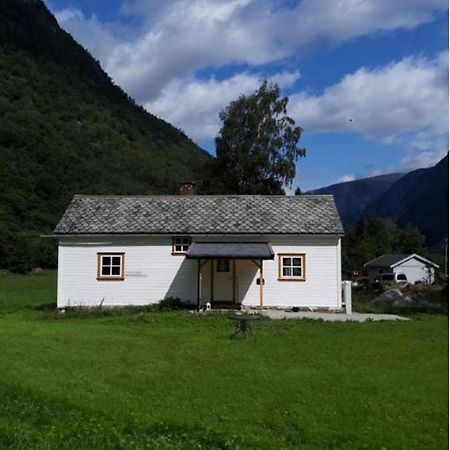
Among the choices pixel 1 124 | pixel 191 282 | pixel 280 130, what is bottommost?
pixel 191 282

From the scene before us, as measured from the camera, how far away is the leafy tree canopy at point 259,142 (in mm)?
42906

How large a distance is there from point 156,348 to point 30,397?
5312mm

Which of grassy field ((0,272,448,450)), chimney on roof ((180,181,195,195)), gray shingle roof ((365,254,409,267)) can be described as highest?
chimney on roof ((180,181,195,195))

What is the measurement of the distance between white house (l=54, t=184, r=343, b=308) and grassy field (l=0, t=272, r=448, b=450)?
26.3 feet

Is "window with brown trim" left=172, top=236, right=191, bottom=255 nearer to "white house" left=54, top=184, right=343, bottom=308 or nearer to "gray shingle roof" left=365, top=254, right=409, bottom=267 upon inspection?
"white house" left=54, top=184, right=343, bottom=308

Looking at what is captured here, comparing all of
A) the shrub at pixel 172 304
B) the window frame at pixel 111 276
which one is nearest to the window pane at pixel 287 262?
the shrub at pixel 172 304

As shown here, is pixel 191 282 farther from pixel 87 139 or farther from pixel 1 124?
pixel 87 139

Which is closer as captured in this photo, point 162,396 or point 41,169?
point 162,396

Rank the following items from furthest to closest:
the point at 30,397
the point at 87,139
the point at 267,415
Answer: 1. the point at 87,139
2. the point at 30,397
3. the point at 267,415

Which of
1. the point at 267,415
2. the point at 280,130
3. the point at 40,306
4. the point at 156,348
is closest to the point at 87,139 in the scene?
the point at 280,130

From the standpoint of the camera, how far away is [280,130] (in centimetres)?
4316

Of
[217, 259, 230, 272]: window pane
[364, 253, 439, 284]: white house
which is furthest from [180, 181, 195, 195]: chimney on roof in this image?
[364, 253, 439, 284]: white house

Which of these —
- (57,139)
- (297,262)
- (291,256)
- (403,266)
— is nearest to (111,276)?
(291,256)

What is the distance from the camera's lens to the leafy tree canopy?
42.9 meters
